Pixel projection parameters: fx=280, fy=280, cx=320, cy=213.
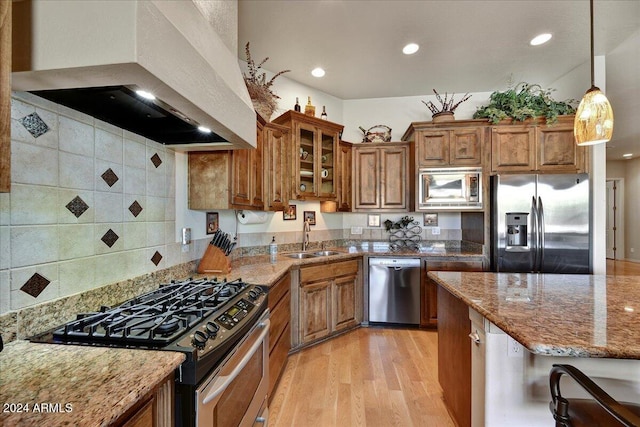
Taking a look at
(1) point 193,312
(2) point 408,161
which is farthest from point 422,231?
(1) point 193,312

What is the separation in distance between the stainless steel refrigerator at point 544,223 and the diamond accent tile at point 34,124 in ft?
11.6

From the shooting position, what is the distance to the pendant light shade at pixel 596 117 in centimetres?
166

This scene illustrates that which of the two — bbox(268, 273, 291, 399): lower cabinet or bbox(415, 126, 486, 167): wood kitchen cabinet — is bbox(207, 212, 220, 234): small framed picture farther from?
bbox(415, 126, 486, 167): wood kitchen cabinet

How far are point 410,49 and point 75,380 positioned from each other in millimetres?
3366

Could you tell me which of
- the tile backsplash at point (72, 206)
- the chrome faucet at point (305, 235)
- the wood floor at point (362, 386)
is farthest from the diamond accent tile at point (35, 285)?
the chrome faucet at point (305, 235)

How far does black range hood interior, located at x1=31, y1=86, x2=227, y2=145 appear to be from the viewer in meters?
1.07

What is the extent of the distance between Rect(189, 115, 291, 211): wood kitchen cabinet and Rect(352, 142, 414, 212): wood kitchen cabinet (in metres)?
1.25

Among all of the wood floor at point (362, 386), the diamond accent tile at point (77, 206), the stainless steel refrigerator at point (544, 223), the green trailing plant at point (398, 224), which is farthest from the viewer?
the green trailing plant at point (398, 224)

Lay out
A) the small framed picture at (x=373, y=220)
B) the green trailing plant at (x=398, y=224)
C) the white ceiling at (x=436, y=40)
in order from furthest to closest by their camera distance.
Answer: the small framed picture at (x=373, y=220) < the green trailing plant at (x=398, y=224) < the white ceiling at (x=436, y=40)

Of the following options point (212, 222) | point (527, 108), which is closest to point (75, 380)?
point (212, 222)

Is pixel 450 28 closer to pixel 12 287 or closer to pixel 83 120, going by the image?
pixel 83 120

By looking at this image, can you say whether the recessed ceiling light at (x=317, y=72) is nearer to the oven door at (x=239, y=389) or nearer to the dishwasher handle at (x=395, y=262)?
the dishwasher handle at (x=395, y=262)

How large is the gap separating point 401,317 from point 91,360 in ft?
9.91

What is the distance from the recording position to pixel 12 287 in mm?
992
